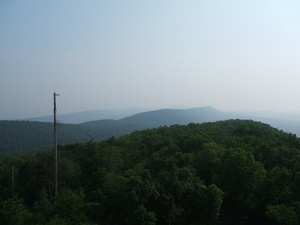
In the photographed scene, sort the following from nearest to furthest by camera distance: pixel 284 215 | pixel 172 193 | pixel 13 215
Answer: pixel 13 215, pixel 284 215, pixel 172 193

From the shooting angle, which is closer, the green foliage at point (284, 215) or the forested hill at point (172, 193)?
the green foliage at point (284, 215)

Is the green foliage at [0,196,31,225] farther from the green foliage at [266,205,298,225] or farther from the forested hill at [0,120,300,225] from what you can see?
the green foliage at [266,205,298,225]

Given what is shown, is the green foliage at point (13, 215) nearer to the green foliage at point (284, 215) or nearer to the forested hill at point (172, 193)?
the forested hill at point (172, 193)

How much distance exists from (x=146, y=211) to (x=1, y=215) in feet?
24.3

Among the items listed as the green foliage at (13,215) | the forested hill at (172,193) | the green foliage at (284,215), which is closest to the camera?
the green foliage at (13,215)

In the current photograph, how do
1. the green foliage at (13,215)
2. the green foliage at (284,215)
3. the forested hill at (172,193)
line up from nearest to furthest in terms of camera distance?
1. the green foliage at (13,215)
2. the green foliage at (284,215)
3. the forested hill at (172,193)

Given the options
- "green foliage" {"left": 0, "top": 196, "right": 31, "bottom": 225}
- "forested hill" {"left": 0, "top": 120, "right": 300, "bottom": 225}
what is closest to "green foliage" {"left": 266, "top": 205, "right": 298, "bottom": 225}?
"forested hill" {"left": 0, "top": 120, "right": 300, "bottom": 225}

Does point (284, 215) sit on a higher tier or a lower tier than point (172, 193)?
lower

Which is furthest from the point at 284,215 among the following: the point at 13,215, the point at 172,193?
the point at 13,215

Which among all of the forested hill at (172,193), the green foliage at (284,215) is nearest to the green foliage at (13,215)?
the forested hill at (172,193)

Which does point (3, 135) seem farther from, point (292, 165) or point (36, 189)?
point (292, 165)

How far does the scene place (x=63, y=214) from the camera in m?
12.1

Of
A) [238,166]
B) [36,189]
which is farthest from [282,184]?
[36,189]

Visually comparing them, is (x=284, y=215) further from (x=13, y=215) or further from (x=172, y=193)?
(x=13, y=215)
